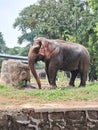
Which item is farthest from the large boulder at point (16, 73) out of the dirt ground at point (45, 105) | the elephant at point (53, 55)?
the dirt ground at point (45, 105)

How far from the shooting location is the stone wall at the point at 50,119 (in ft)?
27.6

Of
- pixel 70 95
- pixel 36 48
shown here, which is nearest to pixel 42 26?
pixel 36 48

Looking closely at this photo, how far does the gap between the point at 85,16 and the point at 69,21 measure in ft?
10.7

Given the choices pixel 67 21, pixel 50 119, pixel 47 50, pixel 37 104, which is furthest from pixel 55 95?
pixel 67 21

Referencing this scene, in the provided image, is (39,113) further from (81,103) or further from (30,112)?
(81,103)

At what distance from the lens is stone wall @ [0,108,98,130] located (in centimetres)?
841

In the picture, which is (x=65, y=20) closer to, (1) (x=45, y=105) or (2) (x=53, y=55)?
(2) (x=53, y=55)

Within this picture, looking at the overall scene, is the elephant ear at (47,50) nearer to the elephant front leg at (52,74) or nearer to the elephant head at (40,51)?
the elephant head at (40,51)

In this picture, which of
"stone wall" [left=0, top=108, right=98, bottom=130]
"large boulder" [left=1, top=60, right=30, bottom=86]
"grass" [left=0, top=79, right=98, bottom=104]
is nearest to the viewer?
"stone wall" [left=0, top=108, right=98, bottom=130]

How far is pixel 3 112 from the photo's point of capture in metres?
8.38

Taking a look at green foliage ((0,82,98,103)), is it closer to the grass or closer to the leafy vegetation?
the grass

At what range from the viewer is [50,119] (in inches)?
339

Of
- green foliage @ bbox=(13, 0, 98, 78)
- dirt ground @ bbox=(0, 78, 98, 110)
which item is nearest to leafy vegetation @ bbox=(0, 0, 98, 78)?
green foliage @ bbox=(13, 0, 98, 78)

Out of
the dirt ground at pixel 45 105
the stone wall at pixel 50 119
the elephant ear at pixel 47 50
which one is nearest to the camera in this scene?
the stone wall at pixel 50 119
